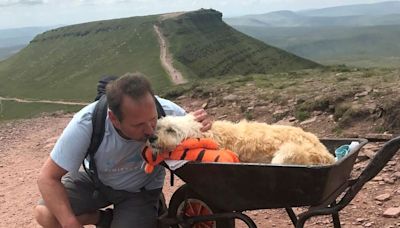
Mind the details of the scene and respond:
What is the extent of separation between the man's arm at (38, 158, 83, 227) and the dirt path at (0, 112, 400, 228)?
2741 mm

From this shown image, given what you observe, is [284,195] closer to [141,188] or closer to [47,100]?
[141,188]

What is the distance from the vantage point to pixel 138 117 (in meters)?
3.78

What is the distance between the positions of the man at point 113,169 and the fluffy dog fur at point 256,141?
4.1 inches

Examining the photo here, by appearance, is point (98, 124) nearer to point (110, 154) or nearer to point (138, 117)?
point (110, 154)

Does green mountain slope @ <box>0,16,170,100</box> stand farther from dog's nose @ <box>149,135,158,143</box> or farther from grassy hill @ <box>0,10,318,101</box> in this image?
dog's nose @ <box>149,135,158,143</box>

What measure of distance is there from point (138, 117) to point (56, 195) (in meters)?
0.98

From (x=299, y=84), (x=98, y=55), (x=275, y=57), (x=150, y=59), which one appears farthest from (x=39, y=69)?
(x=299, y=84)

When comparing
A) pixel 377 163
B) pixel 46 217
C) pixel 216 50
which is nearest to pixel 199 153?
pixel 377 163

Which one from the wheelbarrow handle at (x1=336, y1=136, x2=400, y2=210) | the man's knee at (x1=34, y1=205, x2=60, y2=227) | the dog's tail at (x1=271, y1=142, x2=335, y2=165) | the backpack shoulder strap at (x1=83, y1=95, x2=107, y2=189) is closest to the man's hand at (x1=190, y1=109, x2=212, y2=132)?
the dog's tail at (x1=271, y1=142, x2=335, y2=165)

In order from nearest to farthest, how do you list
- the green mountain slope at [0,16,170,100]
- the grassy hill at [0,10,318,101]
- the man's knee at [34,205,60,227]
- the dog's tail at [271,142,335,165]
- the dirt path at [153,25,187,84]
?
the dog's tail at [271,142,335,165]
the man's knee at [34,205,60,227]
the dirt path at [153,25,187,84]
the green mountain slope at [0,16,170,100]
the grassy hill at [0,10,318,101]

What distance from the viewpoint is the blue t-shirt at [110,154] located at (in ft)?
13.3

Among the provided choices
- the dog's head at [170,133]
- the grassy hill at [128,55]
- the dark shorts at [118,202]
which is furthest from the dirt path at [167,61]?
the dog's head at [170,133]

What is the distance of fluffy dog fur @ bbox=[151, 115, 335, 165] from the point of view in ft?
12.1

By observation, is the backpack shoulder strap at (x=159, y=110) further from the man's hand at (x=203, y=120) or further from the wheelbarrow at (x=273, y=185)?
the wheelbarrow at (x=273, y=185)
